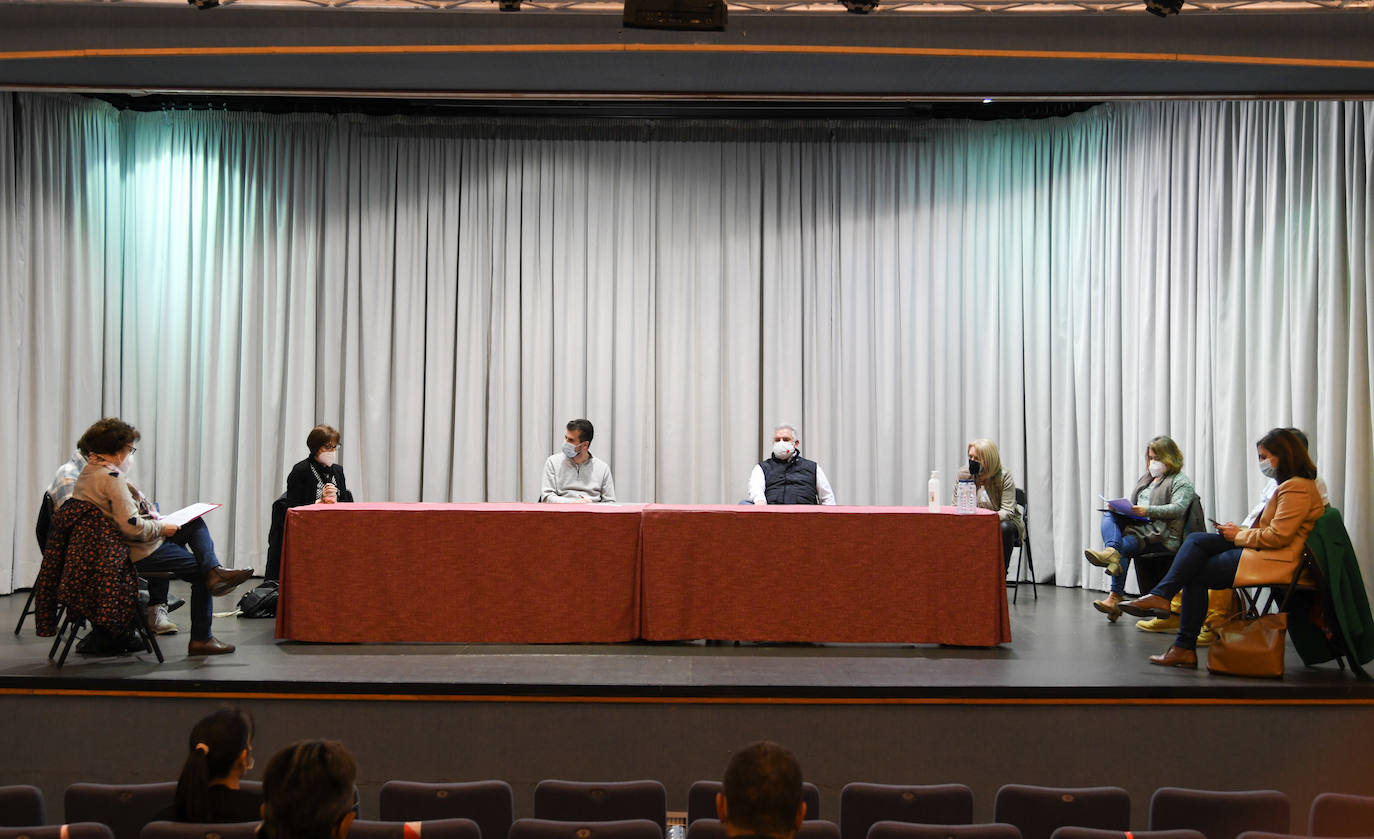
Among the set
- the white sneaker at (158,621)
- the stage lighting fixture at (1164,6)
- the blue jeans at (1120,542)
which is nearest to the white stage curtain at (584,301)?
the blue jeans at (1120,542)

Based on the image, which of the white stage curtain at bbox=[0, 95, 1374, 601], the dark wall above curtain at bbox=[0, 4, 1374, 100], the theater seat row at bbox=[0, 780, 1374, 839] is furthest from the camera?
the white stage curtain at bbox=[0, 95, 1374, 601]

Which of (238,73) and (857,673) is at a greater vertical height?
(238,73)

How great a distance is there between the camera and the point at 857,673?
16.4 ft

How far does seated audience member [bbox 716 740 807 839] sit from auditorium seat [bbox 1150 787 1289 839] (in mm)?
1380

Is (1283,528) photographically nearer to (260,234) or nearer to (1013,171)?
(1013,171)

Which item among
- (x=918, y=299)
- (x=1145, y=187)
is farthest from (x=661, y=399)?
(x=1145, y=187)

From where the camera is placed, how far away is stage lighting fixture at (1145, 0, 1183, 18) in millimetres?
4461

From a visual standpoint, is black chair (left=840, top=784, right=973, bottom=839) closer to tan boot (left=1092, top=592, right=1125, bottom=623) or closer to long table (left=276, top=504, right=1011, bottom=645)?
long table (left=276, top=504, right=1011, bottom=645)

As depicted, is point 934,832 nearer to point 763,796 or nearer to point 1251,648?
point 763,796

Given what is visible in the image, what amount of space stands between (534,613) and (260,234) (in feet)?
15.6

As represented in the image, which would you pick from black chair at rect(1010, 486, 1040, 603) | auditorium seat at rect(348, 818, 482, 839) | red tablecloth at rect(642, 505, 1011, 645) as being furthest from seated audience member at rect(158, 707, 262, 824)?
black chair at rect(1010, 486, 1040, 603)

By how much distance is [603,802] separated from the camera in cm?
314

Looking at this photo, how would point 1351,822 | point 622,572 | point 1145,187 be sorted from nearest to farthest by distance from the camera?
point 1351,822 → point 622,572 → point 1145,187

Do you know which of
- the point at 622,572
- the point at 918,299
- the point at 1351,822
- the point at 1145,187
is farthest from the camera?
the point at 918,299
